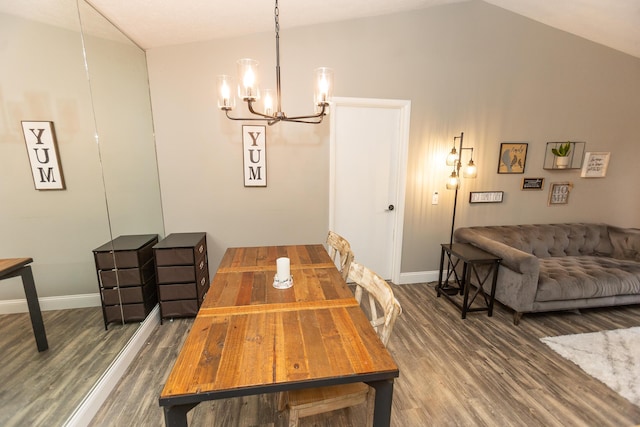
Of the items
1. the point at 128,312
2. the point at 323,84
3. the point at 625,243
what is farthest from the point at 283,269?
the point at 625,243

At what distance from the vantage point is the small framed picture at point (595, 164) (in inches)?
137

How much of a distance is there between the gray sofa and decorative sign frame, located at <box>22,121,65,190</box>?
3.58 meters

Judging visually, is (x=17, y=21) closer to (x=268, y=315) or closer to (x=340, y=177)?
(x=268, y=315)

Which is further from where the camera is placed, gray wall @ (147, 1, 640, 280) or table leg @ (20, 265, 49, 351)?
gray wall @ (147, 1, 640, 280)

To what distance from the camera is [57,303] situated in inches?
67.6

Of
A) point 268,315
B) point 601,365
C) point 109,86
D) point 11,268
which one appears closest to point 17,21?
point 109,86

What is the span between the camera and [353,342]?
1172 mm

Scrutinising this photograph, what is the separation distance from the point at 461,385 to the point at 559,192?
9.91 feet

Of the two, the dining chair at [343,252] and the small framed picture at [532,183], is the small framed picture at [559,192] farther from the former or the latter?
the dining chair at [343,252]

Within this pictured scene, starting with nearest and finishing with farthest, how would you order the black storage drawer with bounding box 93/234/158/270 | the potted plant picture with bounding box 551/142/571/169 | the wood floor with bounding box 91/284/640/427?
the wood floor with bounding box 91/284/640/427 → the black storage drawer with bounding box 93/234/158/270 → the potted plant picture with bounding box 551/142/571/169

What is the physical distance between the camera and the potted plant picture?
3287 mm

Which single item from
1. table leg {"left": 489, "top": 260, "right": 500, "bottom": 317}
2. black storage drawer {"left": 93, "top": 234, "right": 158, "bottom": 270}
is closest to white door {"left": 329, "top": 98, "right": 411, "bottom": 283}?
table leg {"left": 489, "top": 260, "right": 500, "bottom": 317}

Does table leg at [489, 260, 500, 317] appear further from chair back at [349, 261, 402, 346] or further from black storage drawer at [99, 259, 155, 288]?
black storage drawer at [99, 259, 155, 288]

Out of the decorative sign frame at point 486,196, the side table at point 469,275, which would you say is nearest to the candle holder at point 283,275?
the side table at point 469,275
